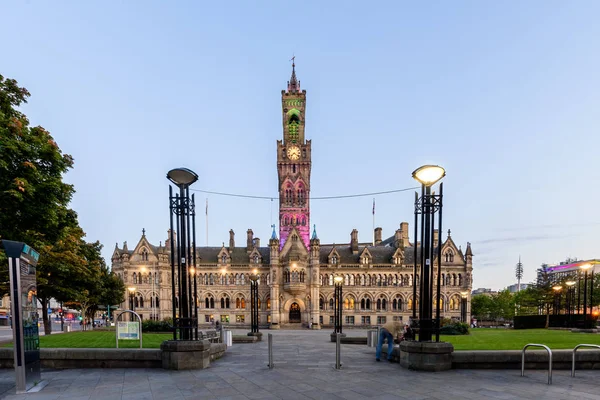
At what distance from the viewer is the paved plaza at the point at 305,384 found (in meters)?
8.48

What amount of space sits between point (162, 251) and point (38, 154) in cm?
5477

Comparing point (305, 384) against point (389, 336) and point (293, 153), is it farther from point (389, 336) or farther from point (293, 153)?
point (293, 153)

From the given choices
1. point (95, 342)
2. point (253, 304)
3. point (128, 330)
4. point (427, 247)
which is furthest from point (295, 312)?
point (427, 247)

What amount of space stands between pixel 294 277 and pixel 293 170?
2005 centimetres

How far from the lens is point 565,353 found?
1141cm

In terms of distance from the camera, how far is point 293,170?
7169 centimetres

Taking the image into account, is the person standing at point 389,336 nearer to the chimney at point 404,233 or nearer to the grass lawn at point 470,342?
the grass lawn at point 470,342

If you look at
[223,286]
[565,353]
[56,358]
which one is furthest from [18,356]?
[223,286]

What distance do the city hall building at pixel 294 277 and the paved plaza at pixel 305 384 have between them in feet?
177

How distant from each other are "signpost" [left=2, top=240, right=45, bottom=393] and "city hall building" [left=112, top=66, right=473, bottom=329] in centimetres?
5586

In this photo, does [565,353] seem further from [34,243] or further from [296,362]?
[34,243]

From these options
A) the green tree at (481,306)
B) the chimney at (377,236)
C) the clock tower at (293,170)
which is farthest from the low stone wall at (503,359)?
the green tree at (481,306)

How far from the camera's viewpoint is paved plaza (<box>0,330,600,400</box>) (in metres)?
8.48

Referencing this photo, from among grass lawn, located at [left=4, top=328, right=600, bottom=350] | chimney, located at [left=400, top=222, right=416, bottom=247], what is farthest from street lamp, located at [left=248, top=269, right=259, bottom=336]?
chimney, located at [left=400, top=222, right=416, bottom=247]
